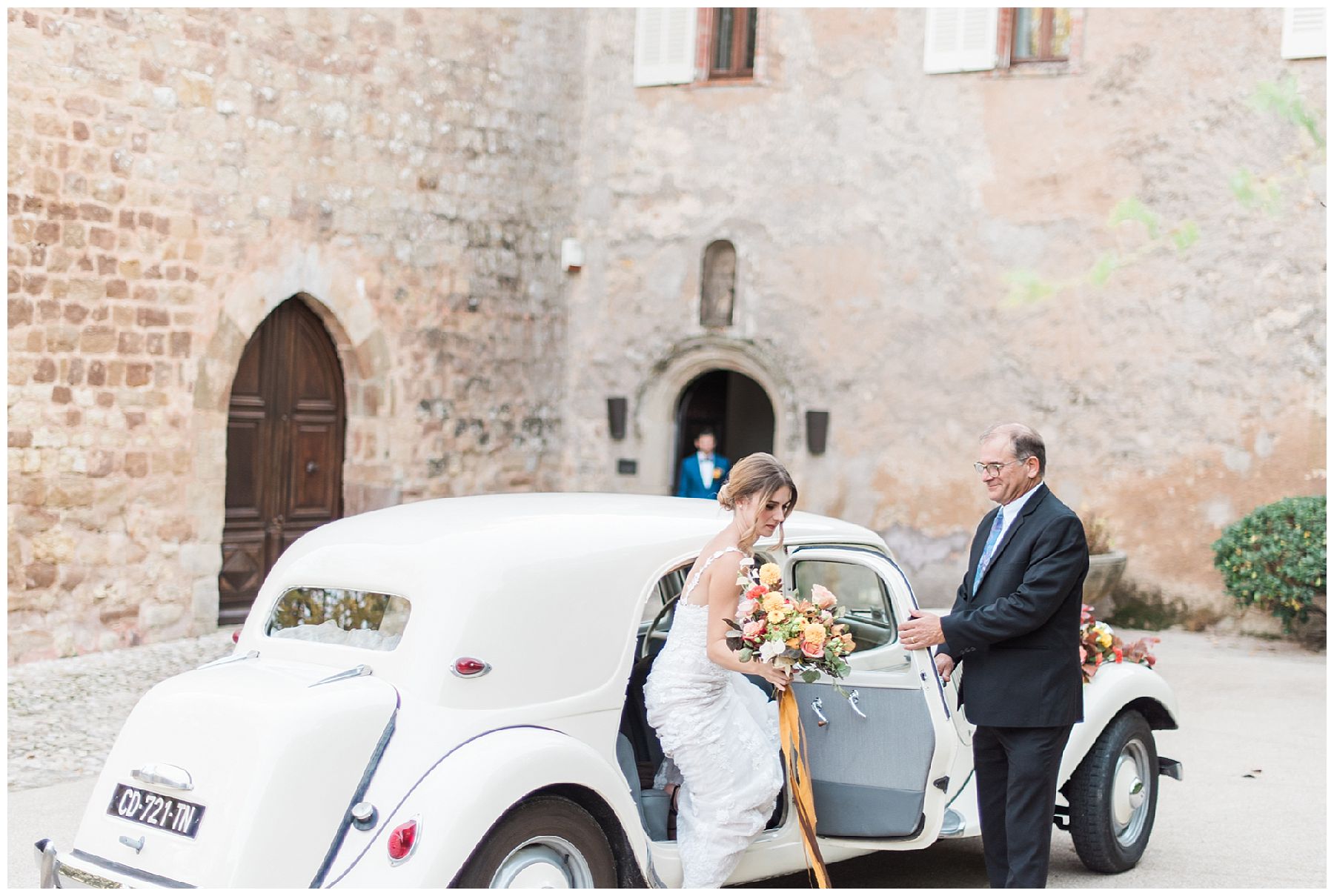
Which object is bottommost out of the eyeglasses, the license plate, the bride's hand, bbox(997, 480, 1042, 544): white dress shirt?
the license plate

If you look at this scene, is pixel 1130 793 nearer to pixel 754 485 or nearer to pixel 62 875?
pixel 754 485

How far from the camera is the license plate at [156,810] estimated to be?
3549mm

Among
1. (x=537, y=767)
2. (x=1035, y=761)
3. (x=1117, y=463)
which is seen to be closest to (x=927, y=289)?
(x=1117, y=463)

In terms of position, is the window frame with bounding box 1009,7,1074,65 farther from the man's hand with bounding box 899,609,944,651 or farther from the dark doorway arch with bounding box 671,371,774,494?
the man's hand with bounding box 899,609,944,651

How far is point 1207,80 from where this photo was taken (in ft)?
38.5

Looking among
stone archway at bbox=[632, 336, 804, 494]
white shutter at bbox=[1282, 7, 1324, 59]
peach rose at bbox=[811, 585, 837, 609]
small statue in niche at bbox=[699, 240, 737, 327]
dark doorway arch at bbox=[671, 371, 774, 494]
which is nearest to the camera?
peach rose at bbox=[811, 585, 837, 609]

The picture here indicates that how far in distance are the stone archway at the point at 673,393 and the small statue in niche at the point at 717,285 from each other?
19 centimetres

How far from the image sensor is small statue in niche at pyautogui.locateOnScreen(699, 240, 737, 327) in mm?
13461

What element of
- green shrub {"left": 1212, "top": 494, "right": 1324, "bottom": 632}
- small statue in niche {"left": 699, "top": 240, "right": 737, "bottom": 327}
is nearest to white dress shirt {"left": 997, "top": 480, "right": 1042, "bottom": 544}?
green shrub {"left": 1212, "top": 494, "right": 1324, "bottom": 632}

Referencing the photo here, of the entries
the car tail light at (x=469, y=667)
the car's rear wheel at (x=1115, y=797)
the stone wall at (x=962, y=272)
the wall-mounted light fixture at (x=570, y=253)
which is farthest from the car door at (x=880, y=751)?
the wall-mounted light fixture at (x=570, y=253)

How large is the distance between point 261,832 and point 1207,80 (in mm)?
10685

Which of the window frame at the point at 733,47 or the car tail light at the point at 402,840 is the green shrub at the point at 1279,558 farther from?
the car tail light at the point at 402,840

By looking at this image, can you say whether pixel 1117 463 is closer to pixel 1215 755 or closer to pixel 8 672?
pixel 1215 755

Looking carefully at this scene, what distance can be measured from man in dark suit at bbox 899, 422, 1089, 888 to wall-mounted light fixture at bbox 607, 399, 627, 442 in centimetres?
943
